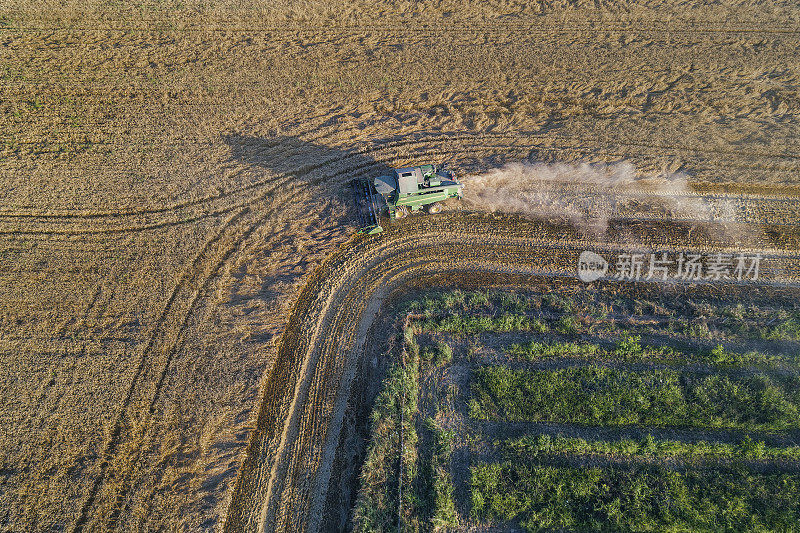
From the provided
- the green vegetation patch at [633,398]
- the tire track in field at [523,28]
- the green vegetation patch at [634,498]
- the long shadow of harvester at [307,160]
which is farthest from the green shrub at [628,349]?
the tire track in field at [523,28]

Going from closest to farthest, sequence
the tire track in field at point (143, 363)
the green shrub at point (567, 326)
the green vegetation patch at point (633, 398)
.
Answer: the tire track in field at point (143, 363), the green vegetation patch at point (633, 398), the green shrub at point (567, 326)

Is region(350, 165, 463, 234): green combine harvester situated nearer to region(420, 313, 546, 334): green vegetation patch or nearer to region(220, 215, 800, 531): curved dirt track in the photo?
region(220, 215, 800, 531): curved dirt track

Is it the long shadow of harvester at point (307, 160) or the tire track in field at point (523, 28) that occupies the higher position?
the tire track in field at point (523, 28)

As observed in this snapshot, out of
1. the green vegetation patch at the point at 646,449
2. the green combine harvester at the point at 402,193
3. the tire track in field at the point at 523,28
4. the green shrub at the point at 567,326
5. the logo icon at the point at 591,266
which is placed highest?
the tire track in field at the point at 523,28

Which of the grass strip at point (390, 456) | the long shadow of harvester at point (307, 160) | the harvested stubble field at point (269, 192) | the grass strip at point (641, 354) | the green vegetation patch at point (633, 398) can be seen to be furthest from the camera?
the long shadow of harvester at point (307, 160)

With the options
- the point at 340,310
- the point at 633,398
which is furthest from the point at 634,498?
the point at 340,310

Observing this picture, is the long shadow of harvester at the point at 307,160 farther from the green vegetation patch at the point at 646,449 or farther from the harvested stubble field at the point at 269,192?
the green vegetation patch at the point at 646,449

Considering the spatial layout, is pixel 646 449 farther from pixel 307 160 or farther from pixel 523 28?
pixel 523 28

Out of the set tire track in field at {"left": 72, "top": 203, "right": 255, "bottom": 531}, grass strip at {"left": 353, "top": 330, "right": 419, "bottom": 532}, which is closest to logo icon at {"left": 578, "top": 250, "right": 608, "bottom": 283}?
grass strip at {"left": 353, "top": 330, "right": 419, "bottom": 532}
